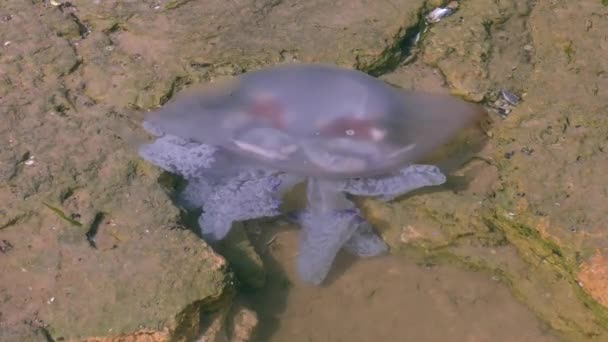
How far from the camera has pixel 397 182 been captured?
390 centimetres

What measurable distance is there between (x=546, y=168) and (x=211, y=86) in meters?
2.00

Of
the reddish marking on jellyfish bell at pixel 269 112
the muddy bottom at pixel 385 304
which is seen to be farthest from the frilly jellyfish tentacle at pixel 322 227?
the reddish marking on jellyfish bell at pixel 269 112

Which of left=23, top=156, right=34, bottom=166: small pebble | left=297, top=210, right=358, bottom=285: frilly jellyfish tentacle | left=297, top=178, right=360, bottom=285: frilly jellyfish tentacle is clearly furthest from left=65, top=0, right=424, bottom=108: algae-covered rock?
left=297, top=210, right=358, bottom=285: frilly jellyfish tentacle

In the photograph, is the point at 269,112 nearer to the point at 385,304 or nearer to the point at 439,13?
the point at 385,304

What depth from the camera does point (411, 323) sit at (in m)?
3.74

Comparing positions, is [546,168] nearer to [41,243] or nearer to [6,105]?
[41,243]

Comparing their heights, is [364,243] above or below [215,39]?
below

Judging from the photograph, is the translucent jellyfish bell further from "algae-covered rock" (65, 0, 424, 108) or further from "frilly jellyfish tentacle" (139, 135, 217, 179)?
"algae-covered rock" (65, 0, 424, 108)

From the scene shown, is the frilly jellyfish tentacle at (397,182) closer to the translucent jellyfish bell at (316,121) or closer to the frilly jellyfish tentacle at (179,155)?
the translucent jellyfish bell at (316,121)

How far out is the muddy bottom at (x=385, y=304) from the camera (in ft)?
12.1

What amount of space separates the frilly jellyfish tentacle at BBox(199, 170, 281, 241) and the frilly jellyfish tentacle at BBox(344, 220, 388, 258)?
0.44m

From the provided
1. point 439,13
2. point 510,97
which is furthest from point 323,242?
point 439,13

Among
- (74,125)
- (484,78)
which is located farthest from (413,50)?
(74,125)

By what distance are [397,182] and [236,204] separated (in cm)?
88
